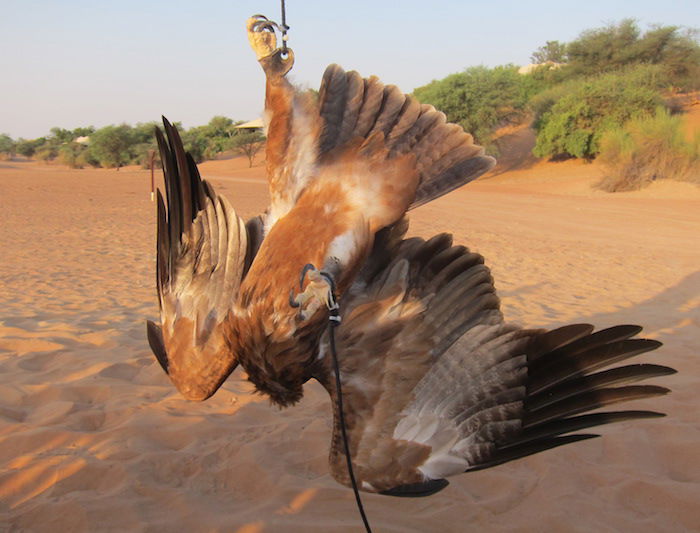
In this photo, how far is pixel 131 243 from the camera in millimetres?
9828

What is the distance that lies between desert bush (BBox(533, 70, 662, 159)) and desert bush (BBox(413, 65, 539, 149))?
3.01m

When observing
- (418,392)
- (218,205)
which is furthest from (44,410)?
(418,392)

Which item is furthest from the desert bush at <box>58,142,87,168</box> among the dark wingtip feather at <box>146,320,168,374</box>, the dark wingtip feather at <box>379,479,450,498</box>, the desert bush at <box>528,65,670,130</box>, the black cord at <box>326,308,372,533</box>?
the dark wingtip feather at <box>379,479,450,498</box>

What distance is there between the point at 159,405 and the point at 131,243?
6978 millimetres

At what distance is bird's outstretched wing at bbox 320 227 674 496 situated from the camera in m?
2.12

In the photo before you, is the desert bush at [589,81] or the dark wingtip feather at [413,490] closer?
the dark wingtip feather at [413,490]

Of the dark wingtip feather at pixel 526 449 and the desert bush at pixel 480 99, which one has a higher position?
the desert bush at pixel 480 99

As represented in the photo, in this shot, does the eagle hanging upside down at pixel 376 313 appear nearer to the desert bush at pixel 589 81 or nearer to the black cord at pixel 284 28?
the black cord at pixel 284 28

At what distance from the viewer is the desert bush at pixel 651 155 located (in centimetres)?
2016

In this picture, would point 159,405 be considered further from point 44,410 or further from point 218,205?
point 218,205

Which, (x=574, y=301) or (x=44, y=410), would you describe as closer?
(x=44, y=410)

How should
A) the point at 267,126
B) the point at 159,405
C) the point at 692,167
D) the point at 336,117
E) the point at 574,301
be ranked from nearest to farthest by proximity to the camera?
the point at 336,117
the point at 267,126
the point at 159,405
the point at 574,301
the point at 692,167

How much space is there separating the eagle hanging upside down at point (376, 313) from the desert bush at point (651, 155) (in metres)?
20.8

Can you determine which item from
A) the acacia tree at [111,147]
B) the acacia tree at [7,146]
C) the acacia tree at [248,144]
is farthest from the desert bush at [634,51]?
the acacia tree at [7,146]
